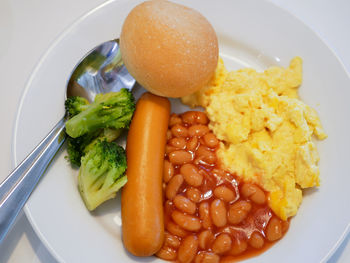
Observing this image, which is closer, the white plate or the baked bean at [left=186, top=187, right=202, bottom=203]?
the white plate

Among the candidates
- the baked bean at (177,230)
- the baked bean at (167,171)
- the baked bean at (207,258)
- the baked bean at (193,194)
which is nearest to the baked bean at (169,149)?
the baked bean at (167,171)

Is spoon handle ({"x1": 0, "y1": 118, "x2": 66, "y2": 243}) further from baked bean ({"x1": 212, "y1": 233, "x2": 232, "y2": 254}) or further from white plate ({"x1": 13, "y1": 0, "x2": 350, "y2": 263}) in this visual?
baked bean ({"x1": 212, "y1": 233, "x2": 232, "y2": 254})

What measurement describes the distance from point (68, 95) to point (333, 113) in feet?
6.59

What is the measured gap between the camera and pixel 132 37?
217 cm

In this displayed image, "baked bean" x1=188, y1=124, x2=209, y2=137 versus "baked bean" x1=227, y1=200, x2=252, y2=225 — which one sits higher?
"baked bean" x1=188, y1=124, x2=209, y2=137

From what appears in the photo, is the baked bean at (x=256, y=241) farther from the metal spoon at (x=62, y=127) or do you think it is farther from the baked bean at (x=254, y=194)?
the metal spoon at (x=62, y=127)

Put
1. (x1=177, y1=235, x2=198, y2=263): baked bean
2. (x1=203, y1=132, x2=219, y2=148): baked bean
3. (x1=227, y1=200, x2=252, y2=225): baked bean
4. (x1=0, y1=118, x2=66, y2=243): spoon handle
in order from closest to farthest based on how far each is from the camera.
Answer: (x1=0, y1=118, x2=66, y2=243): spoon handle < (x1=177, y1=235, x2=198, y2=263): baked bean < (x1=227, y1=200, x2=252, y2=225): baked bean < (x1=203, y1=132, x2=219, y2=148): baked bean

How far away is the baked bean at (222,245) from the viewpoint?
2.10 metres

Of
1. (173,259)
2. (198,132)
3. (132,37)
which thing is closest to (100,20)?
(132,37)

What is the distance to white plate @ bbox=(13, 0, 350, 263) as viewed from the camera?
2029mm

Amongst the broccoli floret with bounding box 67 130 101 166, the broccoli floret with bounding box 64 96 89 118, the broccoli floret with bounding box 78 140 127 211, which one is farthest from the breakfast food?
the broccoli floret with bounding box 64 96 89 118

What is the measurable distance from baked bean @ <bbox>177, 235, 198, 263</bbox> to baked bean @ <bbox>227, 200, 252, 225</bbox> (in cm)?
30

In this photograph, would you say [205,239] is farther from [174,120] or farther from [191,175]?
[174,120]

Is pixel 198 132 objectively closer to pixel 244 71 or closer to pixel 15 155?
pixel 244 71
